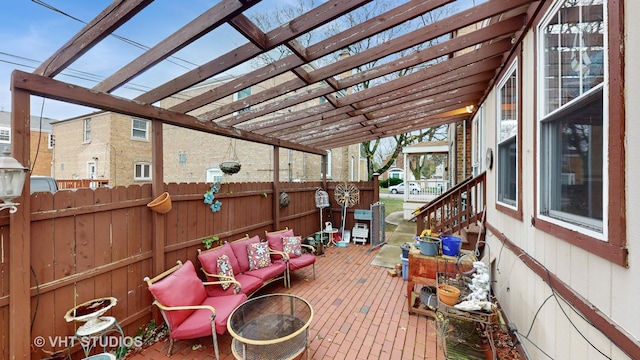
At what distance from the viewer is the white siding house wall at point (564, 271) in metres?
1.14

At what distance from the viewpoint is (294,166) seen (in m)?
11.1

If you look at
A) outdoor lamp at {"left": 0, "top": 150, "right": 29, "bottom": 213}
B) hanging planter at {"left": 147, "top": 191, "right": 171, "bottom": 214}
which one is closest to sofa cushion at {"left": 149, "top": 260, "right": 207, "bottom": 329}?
hanging planter at {"left": 147, "top": 191, "right": 171, "bottom": 214}

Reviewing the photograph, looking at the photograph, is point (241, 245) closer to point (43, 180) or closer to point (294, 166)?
point (43, 180)

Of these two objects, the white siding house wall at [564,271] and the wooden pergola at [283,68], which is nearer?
the white siding house wall at [564,271]

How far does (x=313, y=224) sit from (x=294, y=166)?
164 inches

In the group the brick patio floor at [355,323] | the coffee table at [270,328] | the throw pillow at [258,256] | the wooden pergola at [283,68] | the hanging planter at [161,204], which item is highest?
the wooden pergola at [283,68]

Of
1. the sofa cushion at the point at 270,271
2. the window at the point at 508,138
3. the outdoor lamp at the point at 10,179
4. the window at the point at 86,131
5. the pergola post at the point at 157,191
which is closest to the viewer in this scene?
the outdoor lamp at the point at 10,179

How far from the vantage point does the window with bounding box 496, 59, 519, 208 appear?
2.97 metres

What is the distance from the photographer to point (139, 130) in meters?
13.6

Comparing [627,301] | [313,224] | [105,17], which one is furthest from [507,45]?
[313,224]

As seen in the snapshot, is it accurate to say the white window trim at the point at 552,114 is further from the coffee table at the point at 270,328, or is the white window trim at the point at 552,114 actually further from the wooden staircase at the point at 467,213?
the wooden staircase at the point at 467,213

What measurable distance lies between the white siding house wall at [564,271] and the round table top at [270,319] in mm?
2013

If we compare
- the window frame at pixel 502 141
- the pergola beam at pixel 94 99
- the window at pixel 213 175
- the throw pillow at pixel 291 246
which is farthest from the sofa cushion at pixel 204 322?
the window at pixel 213 175

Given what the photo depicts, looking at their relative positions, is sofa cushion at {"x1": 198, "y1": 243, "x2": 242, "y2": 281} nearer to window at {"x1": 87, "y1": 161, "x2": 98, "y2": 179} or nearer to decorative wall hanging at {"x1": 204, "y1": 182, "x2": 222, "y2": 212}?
decorative wall hanging at {"x1": 204, "y1": 182, "x2": 222, "y2": 212}
